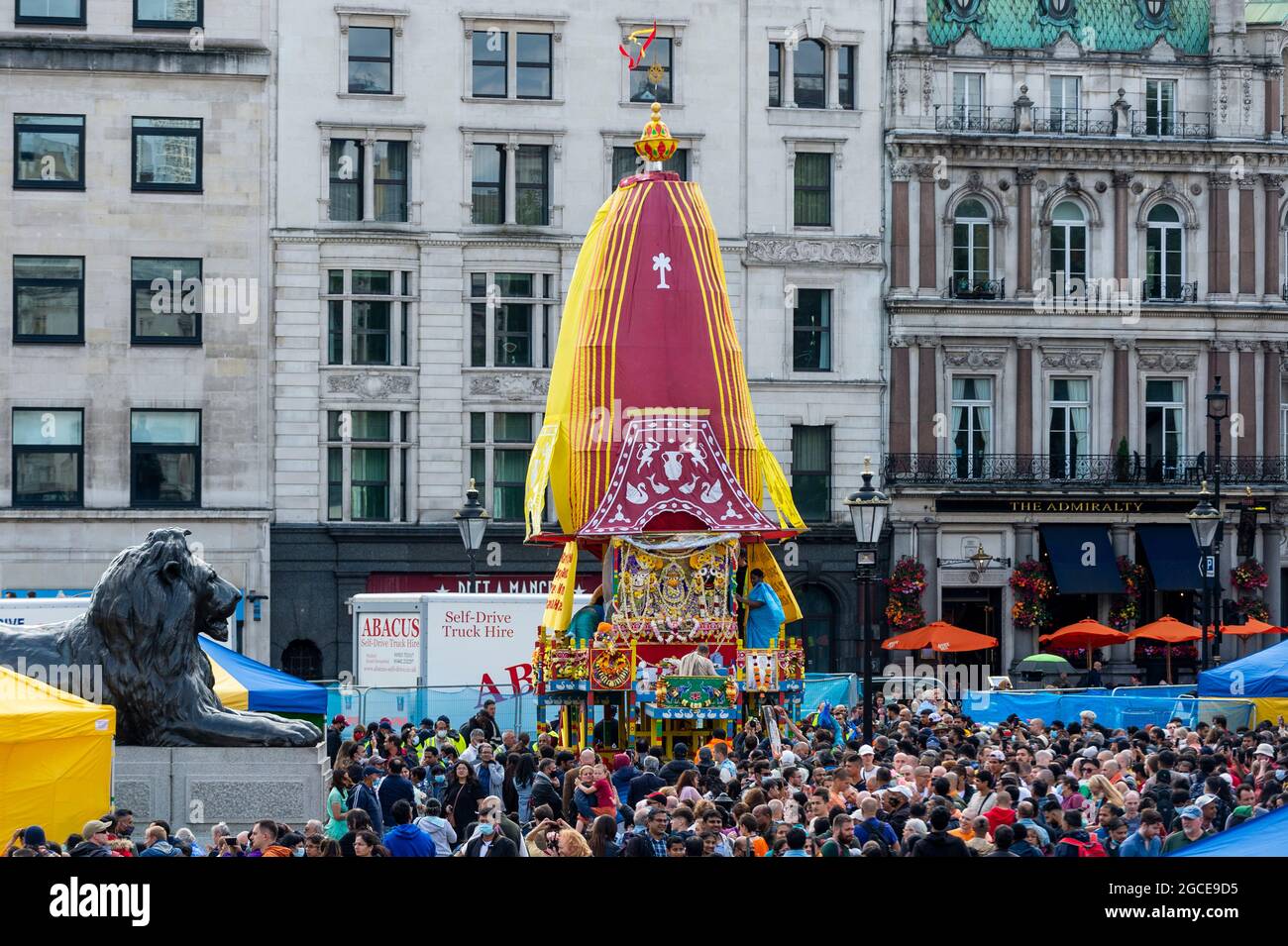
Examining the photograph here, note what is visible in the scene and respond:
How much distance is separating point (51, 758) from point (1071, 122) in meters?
37.3

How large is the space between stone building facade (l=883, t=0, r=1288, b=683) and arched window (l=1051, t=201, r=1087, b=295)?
0.19 ft

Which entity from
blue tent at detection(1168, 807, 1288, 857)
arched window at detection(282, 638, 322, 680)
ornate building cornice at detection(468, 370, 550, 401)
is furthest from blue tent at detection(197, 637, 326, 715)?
ornate building cornice at detection(468, 370, 550, 401)

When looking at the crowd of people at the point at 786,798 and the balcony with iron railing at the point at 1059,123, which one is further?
the balcony with iron railing at the point at 1059,123

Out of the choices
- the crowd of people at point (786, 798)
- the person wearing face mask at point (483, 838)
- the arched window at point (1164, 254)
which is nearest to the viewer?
the crowd of people at point (786, 798)

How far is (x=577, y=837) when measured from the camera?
1170cm

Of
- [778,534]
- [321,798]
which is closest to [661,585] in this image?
[778,534]

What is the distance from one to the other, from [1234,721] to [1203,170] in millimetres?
23956

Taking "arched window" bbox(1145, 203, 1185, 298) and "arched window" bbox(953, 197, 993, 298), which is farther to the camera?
"arched window" bbox(1145, 203, 1185, 298)

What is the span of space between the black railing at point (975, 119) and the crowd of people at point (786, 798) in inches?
952

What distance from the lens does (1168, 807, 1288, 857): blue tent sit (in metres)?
8.92

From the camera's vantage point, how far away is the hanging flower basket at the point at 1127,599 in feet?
150

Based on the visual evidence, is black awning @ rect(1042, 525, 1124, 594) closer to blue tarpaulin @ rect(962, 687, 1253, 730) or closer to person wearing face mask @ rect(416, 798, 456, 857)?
blue tarpaulin @ rect(962, 687, 1253, 730)

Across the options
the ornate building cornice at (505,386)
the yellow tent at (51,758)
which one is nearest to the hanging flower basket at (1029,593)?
the ornate building cornice at (505,386)

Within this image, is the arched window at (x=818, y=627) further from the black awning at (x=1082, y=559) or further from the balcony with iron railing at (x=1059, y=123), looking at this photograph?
the balcony with iron railing at (x=1059, y=123)
